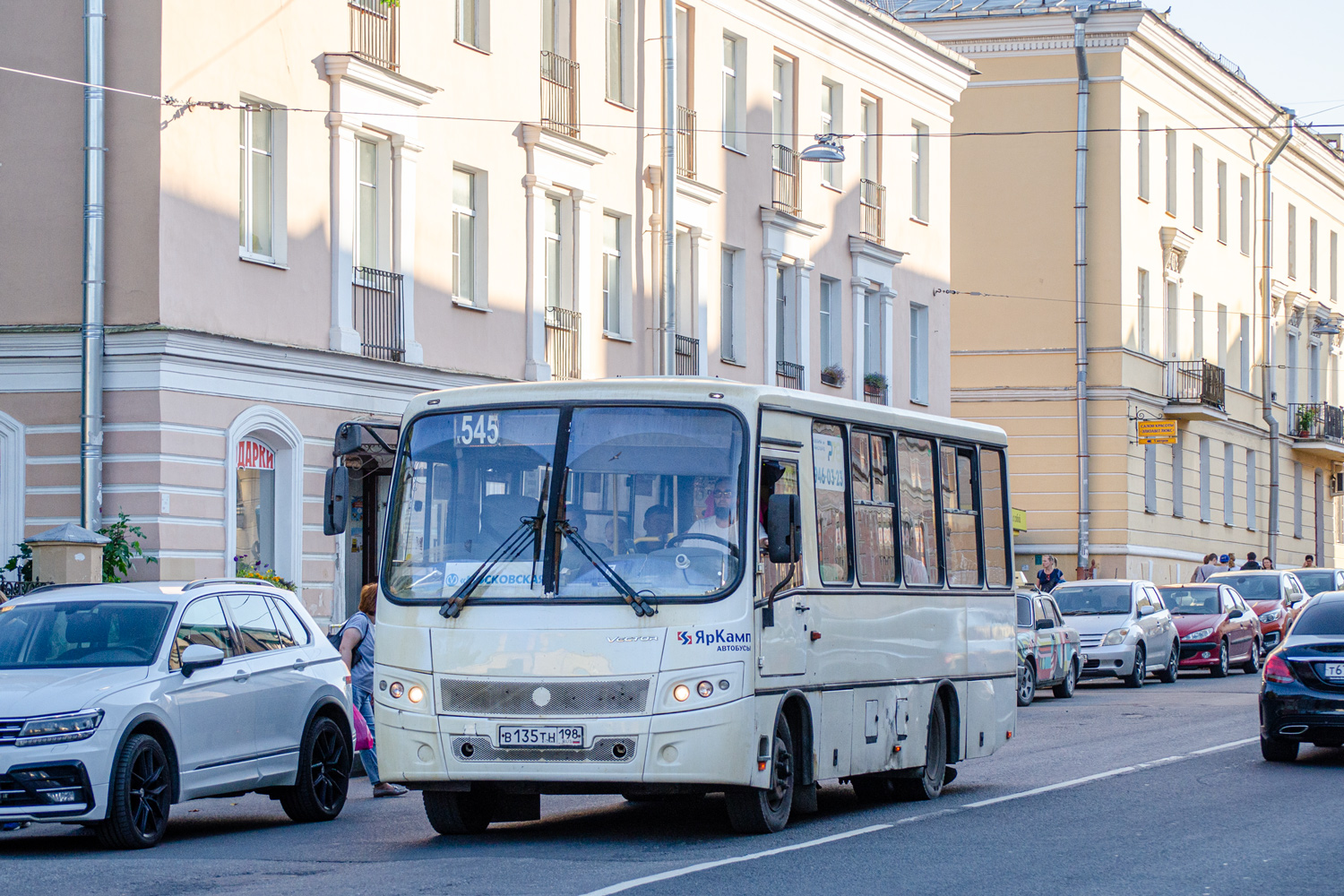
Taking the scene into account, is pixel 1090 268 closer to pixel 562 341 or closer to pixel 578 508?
pixel 562 341

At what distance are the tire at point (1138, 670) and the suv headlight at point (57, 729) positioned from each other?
21.7 m

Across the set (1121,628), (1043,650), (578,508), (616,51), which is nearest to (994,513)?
(578,508)

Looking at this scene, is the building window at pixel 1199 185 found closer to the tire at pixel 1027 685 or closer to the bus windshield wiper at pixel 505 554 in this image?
the tire at pixel 1027 685

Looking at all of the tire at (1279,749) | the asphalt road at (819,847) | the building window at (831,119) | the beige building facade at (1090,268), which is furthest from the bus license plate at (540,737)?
the beige building facade at (1090,268)

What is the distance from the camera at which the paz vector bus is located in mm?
11766

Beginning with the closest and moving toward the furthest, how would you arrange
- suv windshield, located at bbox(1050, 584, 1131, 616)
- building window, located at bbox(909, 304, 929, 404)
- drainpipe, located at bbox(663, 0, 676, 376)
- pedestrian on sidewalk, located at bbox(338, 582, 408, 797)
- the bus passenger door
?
the bus passenger door → pedestrian on sidewalk, located at bbox(338, 582, 408, 797) → suv windshield, located at bbox(1050, 584, 1131, 616) → drainpipe, located at bbox(663, 0, 676, 376) → building window, located at bbox(909, 304, 929, 404)

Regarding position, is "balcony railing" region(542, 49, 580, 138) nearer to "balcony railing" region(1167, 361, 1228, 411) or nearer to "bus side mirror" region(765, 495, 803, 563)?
"bus side mirror" region(765, 495, 803, 563)

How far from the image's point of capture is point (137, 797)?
12.3 meters

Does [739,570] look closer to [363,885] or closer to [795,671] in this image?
[795,671]

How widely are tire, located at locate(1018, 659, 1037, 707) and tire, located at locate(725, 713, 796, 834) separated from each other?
14.3 metres

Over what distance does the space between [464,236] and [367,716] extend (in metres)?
13.0

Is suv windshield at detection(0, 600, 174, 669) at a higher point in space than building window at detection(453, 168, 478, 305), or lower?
lower

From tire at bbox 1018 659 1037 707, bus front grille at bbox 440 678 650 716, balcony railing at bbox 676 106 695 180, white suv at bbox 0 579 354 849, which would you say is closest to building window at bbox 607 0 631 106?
balcony railing at bbox 676 106 695 180

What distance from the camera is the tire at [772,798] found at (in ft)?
40.3
